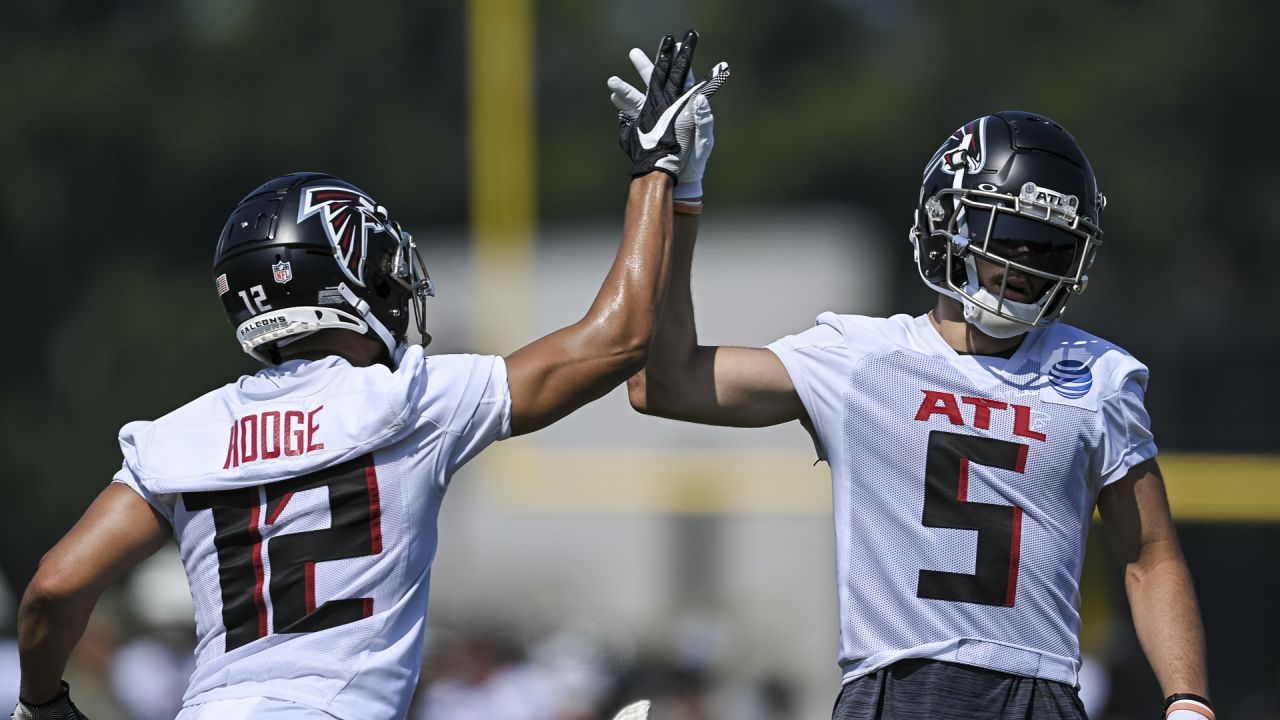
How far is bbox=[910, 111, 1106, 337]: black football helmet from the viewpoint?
3730mm

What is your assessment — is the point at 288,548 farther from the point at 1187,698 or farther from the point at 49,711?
the point at 1187,698

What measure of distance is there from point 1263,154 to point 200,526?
94.3 ft

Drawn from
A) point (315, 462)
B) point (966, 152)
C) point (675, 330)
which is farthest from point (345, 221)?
point (966, 152)

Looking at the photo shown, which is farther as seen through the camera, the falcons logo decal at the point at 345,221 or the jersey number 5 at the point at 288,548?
the falcons logo decal at the point at 345,221

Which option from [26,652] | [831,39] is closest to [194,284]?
[831,39]

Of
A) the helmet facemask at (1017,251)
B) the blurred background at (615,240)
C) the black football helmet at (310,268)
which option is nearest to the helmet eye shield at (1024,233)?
the helmet facemask at (1017,251)

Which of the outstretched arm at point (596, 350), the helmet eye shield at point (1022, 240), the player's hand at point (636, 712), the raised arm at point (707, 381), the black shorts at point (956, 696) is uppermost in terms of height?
the helmet eye shield at point (1022, 240)

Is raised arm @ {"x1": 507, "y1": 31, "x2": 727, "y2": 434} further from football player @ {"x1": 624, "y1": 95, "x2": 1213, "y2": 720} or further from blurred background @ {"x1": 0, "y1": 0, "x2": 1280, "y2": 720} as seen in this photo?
blurred background @ {"x1": 0, "y1": 0, "x2": 1280, "y2": 720}

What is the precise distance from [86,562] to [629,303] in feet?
4.18

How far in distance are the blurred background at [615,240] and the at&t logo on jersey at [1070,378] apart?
761cm

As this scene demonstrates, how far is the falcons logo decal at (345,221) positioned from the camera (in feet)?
11.9

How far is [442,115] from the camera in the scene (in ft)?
112

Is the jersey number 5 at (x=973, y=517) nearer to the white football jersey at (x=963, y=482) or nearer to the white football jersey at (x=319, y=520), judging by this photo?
the white football jersey at (x=963, y=482)

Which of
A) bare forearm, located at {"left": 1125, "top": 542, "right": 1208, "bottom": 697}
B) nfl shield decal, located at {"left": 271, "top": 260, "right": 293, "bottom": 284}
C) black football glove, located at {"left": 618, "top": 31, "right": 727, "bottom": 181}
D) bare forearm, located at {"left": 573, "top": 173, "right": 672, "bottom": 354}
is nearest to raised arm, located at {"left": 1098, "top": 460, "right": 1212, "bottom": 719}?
bare forearm, located at {"left": 1125, "top": 542, "right": 1208, "bottom": 697}
